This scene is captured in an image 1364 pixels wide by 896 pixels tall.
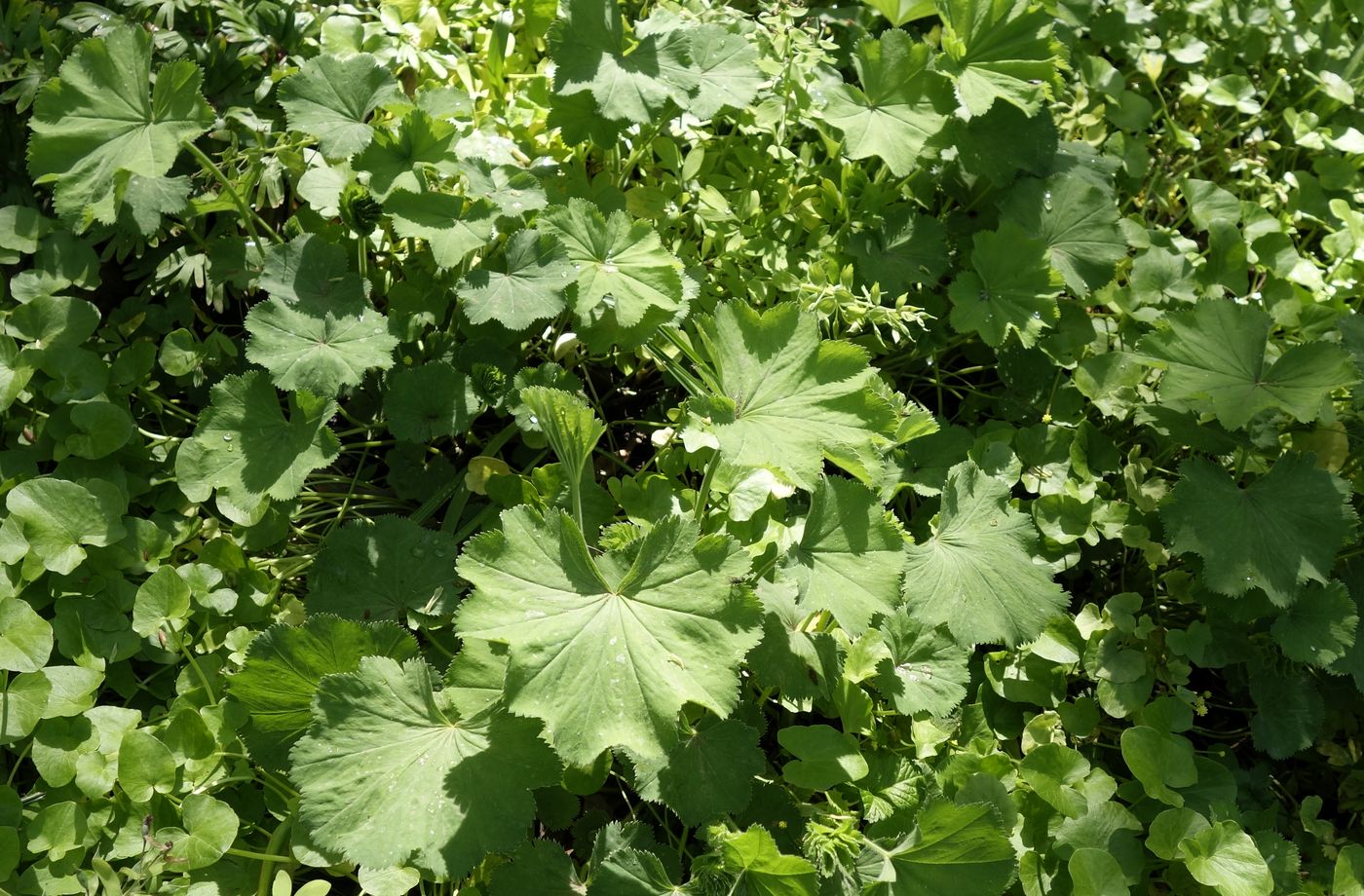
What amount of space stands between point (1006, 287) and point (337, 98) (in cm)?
149

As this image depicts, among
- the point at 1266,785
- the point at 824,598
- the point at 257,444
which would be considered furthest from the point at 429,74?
the point at 1266,785

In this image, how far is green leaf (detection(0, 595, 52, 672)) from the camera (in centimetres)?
187

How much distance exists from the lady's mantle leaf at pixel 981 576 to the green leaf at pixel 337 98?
53.5 inches

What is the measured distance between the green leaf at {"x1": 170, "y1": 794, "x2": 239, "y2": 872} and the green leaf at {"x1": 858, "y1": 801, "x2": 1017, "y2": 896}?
3.47 ft

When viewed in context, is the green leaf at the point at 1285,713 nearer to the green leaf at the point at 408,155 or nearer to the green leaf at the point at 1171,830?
the green leaf at the point at 1171,830

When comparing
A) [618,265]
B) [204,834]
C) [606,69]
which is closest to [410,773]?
[204,834]

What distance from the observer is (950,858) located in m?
1.75

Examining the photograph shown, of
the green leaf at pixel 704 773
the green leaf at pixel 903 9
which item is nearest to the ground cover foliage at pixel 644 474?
the green leaf at pixel 704 773

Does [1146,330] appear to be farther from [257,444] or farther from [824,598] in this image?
[257,444]

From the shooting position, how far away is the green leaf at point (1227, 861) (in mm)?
1921

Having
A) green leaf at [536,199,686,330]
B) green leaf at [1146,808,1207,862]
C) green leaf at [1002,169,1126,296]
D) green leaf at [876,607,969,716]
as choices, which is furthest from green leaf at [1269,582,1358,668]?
green leaf at [536,199,686,330]

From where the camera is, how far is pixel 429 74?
2.60 meters

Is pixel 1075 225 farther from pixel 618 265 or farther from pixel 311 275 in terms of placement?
pixel 311 275

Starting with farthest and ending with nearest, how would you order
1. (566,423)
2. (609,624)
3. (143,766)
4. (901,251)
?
(901,251) → (143,766) → (566,423) → (609,624)
